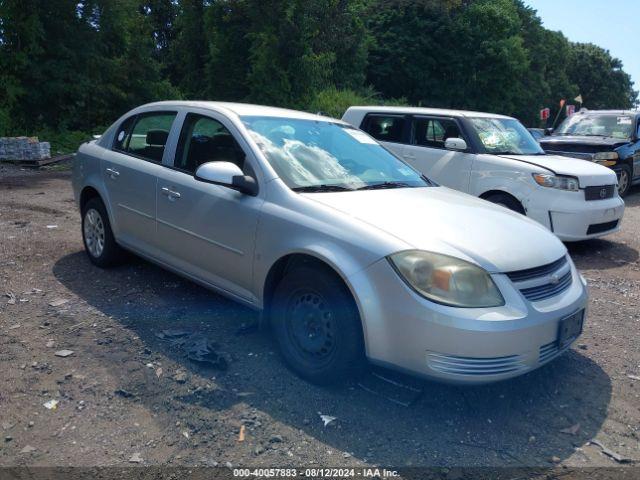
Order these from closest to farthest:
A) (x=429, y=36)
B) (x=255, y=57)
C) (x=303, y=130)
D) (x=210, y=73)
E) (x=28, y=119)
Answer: (x=303, y=130) → (x=28, y=119) → (x=255, y=57) → (x=210, y=73) → (x=429, y=36)

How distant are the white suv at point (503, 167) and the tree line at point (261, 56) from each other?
13.5 metres

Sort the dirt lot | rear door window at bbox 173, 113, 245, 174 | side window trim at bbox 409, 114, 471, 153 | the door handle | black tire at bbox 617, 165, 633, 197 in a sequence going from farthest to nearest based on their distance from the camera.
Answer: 1. black tire at bbox 617, 165, 633, 197
2. side window trim at bbox 409, 114, 471, 153
3. the door handle
4. rear door window at bbox 173, 113, 245, 174
5. the dirt lot

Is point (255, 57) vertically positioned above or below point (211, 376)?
above

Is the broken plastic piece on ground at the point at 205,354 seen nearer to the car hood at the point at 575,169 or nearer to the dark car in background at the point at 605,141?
the car hood at the point at 575,169

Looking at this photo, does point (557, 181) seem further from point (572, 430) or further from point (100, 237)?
point (100, 237)

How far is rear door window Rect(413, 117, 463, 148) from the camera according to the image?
805 cm

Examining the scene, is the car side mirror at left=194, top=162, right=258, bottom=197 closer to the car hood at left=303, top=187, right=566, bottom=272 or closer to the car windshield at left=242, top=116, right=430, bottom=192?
the car windshield at left=242, top=116, right=430, bottom=192

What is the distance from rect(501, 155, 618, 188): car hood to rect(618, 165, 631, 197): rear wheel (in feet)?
15.7

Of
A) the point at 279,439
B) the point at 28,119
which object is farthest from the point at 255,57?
the point at 279,439

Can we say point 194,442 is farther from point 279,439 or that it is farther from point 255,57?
point 255,57

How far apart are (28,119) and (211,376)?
17.6 meters

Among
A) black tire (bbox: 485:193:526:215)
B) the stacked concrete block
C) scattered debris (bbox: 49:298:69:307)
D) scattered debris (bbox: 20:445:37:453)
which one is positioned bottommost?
scattered debris (bbox: 20:445:37:453)

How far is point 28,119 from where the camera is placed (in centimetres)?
1859

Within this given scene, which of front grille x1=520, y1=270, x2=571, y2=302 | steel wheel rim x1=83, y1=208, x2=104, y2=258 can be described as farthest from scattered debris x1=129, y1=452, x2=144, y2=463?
steel wheel rim x1=83, y1=208, x2=104, y2=258
